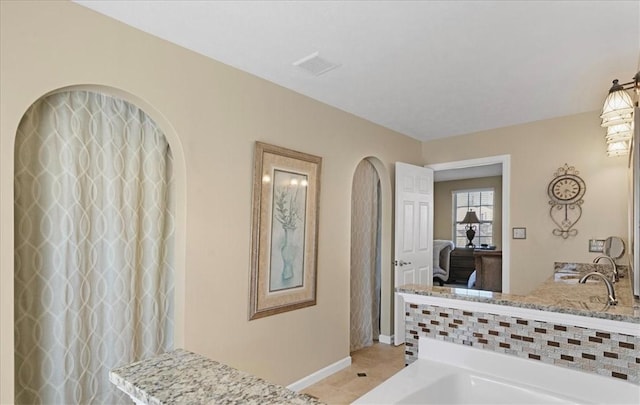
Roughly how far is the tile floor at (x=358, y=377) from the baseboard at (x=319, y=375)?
0.03m

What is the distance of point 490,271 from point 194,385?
15.4ft

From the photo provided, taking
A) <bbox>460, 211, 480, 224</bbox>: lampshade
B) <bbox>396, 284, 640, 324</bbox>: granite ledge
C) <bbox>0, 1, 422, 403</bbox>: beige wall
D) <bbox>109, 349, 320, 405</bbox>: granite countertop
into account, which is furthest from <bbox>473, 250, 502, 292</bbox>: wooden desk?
<bbox>109, 349, 320, 405</bbox>: granite countertop

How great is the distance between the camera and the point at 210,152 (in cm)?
241

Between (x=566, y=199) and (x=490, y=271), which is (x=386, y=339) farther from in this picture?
(x=566, y=199)

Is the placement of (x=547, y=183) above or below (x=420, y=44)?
below

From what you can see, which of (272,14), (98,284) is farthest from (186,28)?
(98,284)

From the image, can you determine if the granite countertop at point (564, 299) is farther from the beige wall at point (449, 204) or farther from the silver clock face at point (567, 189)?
the beige wall at point (449, 204)

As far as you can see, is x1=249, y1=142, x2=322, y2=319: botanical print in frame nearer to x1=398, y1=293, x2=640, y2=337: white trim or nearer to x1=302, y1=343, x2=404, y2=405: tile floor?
x1=302, y1=343, x2=404, y2=405: tile floor

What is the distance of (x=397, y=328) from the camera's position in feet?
13.0

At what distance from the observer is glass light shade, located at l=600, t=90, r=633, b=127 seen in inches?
84.1

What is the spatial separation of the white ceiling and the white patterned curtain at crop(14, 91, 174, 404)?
667mm

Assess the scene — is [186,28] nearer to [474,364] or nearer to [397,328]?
[474,364]

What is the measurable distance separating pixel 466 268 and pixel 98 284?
7.14 m

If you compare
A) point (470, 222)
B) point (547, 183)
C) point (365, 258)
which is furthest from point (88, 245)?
point (470, 222)
